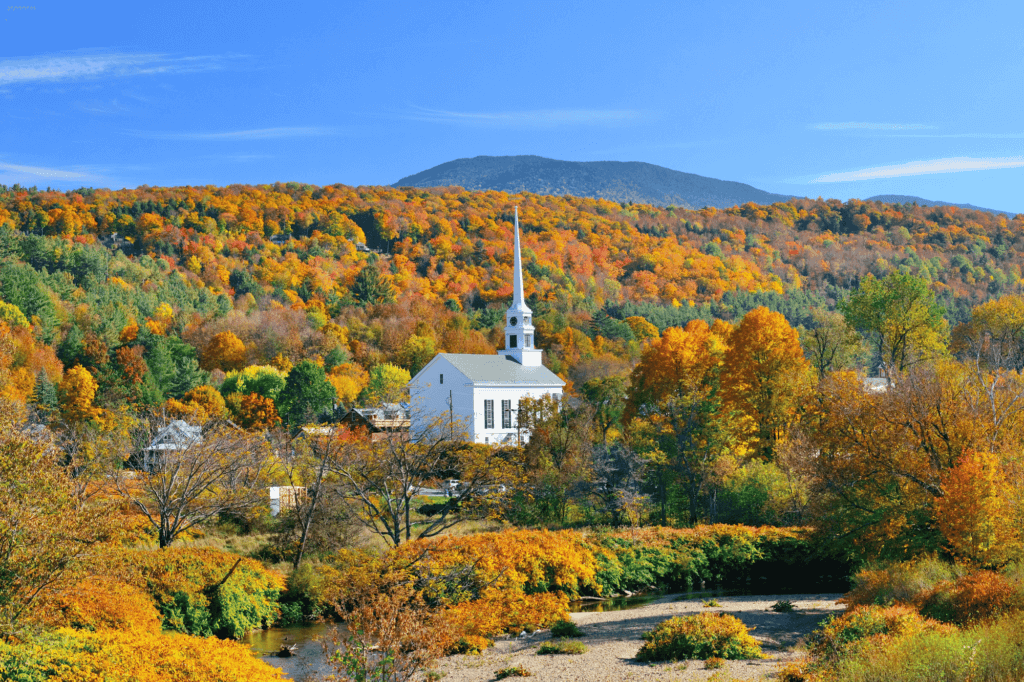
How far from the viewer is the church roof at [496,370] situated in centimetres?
6116

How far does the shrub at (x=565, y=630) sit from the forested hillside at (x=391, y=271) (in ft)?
164

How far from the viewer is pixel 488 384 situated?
60.8 m

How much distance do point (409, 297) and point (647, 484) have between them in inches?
2643

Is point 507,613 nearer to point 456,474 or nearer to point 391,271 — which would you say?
point 456,474

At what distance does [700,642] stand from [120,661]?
470 inches

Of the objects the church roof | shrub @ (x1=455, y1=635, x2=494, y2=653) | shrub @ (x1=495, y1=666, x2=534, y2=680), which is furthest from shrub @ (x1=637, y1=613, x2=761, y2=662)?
the church roof

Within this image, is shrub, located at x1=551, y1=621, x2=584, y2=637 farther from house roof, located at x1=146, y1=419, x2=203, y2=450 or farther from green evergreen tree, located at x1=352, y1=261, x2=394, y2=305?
green evergreen tree, located at x1=352, y1=261, x2=394, y2=305

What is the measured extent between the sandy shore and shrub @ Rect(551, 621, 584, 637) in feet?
0.75

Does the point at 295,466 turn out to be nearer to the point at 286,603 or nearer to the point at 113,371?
the point at 286,603

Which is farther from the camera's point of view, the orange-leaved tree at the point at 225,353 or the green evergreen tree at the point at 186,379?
the orange-leaved tree at the point at 225,353

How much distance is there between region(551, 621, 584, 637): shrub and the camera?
2270 centimetres

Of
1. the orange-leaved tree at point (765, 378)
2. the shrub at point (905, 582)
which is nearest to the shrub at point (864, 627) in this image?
the shrub at point (905, 582)

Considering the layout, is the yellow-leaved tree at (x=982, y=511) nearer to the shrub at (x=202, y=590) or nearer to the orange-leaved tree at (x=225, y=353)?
the shrub at (x=202, y=590)

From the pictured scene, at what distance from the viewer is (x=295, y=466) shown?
38.7 meters
